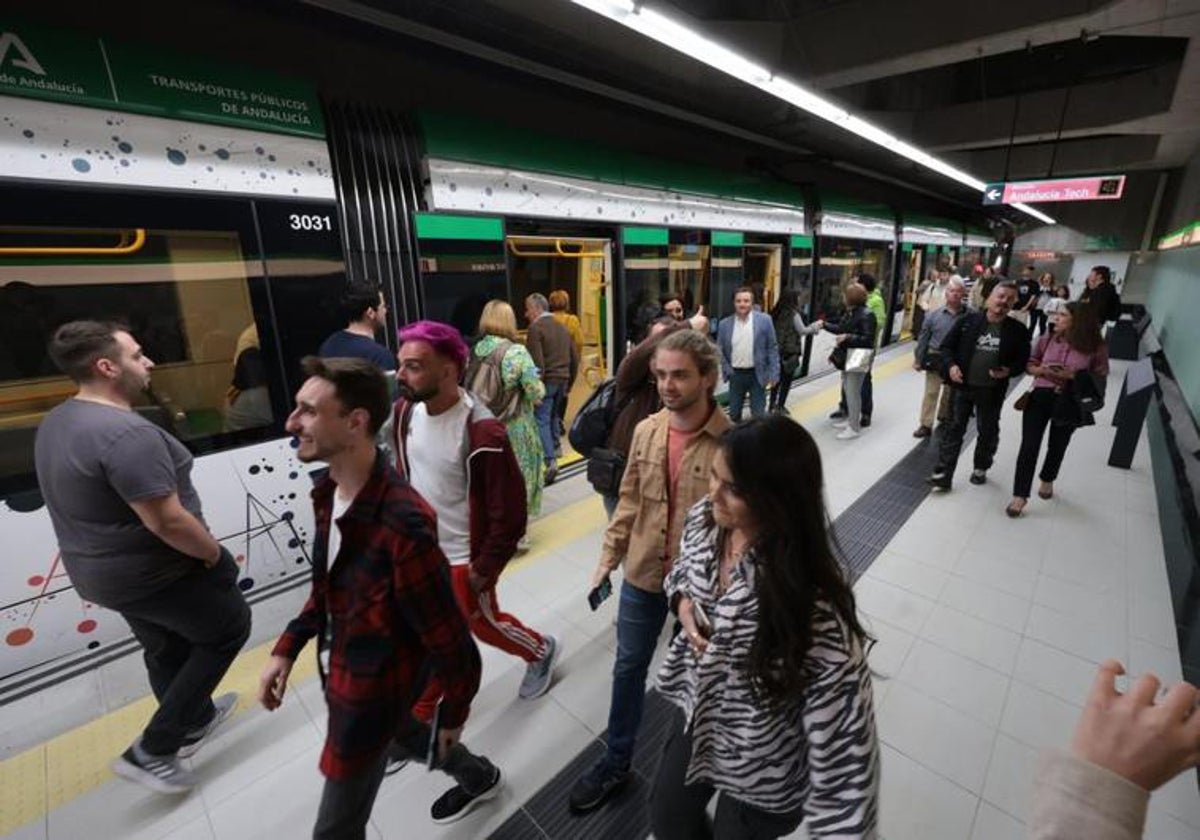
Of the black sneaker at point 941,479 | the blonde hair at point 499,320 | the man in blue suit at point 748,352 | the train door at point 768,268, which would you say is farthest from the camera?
the train door at point 768,268

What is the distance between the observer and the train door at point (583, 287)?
15.6ft

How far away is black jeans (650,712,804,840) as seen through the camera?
116 centimetres

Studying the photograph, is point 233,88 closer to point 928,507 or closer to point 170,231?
point 170,231

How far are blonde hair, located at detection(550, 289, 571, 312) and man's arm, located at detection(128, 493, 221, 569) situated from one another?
346cm

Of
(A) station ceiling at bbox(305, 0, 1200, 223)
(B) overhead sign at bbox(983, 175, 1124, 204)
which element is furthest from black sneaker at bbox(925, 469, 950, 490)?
(B) overhead sign at bbox(983, 175, 1124, 204)

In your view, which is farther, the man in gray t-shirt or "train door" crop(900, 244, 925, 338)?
"train door" crop(900, 244, 925, 338)

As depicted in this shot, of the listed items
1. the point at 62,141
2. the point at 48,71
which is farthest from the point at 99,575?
the point at 48,71

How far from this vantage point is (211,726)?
2.23m

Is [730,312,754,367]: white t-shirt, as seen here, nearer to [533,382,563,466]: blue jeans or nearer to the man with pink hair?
[533,382,563,466]: blue jeans

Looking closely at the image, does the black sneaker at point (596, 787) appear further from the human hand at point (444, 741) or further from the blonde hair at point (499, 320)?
the blonde hair at point (499, 320)

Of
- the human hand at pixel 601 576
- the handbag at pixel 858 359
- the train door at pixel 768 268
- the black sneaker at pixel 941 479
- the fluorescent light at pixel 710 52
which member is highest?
the fluorescent light at pixel 710 52

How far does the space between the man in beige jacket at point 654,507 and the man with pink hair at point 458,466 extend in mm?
402

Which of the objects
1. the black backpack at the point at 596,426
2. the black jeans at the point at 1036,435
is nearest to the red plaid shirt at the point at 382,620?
the black backpack at the point at 596,426

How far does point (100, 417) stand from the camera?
163 cm
